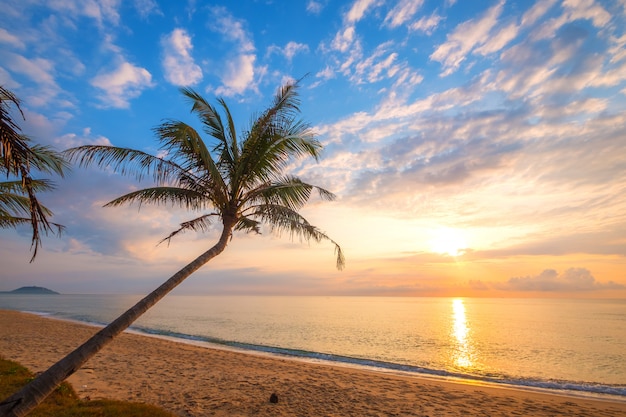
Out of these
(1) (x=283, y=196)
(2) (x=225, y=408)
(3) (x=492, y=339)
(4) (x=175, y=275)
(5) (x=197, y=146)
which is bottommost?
(3) (x=492, y=339)

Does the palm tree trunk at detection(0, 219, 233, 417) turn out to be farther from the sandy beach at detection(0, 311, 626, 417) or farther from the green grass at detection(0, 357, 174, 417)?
the sandy beach at detection(0, 311, 626, 417)

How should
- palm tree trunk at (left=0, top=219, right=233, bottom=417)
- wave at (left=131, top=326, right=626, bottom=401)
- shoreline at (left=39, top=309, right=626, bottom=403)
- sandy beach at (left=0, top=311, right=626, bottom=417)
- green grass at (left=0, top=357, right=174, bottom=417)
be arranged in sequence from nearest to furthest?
1. palm tree trunk at (left=0, top=219, right=233, bottom=417)
2. green grass at (left=0, top=357, right=174, bottom=417)
3. sandy beach at (left=0, top=311, right=626, bottom=417)
4. shoreline at (left=39, top=309, right=626, bottom=403)
5. wave at (left=131, top=326, right=626, bottom=401)

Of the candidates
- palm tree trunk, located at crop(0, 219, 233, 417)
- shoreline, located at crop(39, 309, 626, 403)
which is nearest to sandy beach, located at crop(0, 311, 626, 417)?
shoreline, located at crop(39, 309, 626, 403)

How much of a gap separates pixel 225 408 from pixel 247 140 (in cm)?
733

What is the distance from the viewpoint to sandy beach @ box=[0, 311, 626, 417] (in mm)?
10000

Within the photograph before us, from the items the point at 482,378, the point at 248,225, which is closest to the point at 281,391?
the point at 248,225

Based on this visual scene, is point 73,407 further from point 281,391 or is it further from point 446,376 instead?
point 446,376

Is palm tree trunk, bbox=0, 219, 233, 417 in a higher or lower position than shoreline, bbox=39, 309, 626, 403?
higher

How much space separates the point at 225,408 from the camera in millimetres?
9430

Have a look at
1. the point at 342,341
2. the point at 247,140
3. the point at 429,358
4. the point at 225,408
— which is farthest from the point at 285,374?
the point at 342,341

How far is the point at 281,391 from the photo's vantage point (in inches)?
466

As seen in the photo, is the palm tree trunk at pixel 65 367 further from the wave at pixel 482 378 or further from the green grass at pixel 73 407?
the wave at pixel 482 378

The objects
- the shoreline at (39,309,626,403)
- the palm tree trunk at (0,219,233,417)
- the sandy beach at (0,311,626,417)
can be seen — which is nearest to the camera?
the palm tree trunk at (0,219,233,417)

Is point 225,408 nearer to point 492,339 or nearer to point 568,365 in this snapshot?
point 568,365
